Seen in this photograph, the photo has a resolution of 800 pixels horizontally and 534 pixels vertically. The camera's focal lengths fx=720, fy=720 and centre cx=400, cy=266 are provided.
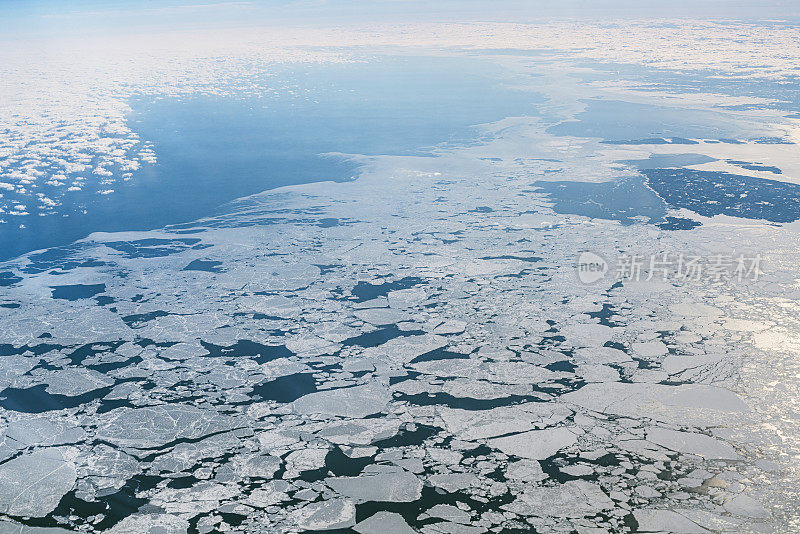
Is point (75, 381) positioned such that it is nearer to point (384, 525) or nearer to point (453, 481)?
point (384, 525)

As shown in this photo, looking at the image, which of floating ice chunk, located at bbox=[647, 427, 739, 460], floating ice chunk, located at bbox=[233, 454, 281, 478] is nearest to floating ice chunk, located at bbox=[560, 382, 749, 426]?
floating ice chunk, located at bbox=[647, 427, 739, 460]

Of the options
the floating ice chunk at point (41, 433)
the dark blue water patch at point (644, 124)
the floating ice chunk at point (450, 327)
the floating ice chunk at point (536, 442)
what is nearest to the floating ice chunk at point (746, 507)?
the floating ice chunk at point (536, 442)

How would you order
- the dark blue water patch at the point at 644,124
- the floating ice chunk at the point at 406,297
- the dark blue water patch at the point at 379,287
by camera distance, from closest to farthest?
the floating ice chunk at the point at 406,297 < the dark blue water patch at the point at 379,287 < the dark blue water patch at the point at 644,124

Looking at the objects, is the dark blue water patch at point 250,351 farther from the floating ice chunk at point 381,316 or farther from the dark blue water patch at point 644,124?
the dark blue water patch at point 644,124

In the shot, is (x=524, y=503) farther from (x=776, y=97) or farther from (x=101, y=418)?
(x=776, y=97)

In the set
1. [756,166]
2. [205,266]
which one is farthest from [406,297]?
[756,166]
